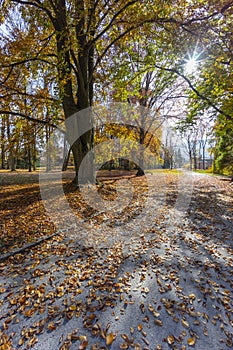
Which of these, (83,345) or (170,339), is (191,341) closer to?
(170,339)

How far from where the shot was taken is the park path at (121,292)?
188 cm

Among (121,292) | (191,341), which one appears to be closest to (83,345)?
(121,292)

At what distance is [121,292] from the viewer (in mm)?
2482

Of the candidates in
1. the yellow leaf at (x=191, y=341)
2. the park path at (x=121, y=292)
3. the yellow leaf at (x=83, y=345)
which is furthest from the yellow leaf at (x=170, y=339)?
the yellow leaf at (x=83, y=345)

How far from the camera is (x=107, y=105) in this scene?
12.6 metres

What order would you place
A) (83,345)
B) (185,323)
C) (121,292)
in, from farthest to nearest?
1. (121,292)
2. (185,323)
3. (83,345)

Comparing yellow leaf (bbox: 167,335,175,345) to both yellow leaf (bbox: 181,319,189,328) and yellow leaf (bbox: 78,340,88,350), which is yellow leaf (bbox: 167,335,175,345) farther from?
yellow leaf (bbox: 78,340,88,350)

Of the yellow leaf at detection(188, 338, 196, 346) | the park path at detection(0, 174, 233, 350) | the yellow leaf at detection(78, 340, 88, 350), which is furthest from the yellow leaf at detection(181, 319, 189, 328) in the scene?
the yellow leaf at detection(78, 340, 88, 350)

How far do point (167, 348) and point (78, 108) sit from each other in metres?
7.93

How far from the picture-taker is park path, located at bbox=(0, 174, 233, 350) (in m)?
1.88

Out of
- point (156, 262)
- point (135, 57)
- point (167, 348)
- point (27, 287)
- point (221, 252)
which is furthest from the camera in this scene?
point (135, 57)

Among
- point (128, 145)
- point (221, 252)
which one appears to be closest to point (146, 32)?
point (221, 252)

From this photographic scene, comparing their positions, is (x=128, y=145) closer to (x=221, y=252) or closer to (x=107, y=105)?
(x=107, y=105)

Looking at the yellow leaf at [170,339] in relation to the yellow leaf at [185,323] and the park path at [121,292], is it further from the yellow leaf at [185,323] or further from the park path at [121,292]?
the yellow leaf at [185,323]
